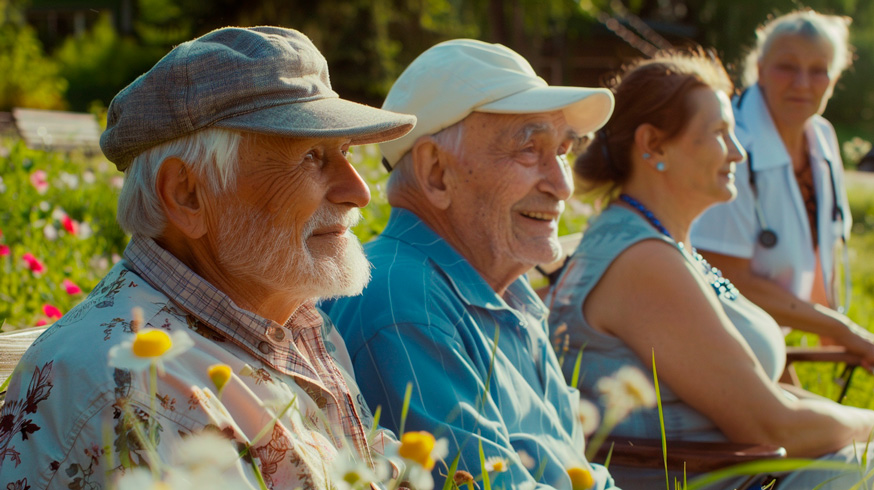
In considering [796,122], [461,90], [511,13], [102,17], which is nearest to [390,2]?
[511,13]

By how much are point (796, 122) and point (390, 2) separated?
18495mm

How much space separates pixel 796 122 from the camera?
4.37m

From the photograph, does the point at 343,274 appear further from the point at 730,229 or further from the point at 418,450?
the point at 730,229

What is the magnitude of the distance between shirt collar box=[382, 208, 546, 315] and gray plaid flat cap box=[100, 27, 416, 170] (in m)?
0.62

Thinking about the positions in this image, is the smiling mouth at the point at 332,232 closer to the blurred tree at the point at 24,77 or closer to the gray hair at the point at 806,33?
the gray hair at the point at 806,33

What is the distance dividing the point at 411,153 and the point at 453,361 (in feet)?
2.37

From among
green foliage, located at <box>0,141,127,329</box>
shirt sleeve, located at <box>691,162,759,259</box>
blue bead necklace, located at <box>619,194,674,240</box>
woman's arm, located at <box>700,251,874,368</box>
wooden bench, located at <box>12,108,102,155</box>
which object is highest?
blue bead necklace, located at <box>619,194,674,240</box>

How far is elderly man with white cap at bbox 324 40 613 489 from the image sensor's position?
2057 mm

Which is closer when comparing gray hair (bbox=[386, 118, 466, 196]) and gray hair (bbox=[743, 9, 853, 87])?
gray hair (bbox=[386, 118, 466, 196])

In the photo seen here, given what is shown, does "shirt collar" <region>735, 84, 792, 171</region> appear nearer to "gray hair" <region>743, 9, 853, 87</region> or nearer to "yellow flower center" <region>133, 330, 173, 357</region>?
"gray hair" <region>743, 9, 853, 87</region>

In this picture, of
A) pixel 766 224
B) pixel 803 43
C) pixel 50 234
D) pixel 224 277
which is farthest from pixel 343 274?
pixel 803 43

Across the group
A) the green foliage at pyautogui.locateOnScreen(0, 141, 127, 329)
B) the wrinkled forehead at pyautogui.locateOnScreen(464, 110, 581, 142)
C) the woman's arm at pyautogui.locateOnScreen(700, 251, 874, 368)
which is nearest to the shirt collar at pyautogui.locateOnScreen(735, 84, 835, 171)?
the woman's arm at pyautogui.locateOnScreen(700, 251, 874, 368)

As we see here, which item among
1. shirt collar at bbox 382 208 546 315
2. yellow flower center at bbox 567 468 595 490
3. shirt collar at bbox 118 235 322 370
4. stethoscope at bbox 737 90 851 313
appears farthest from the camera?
stethoscope at bbox 737 90 851 313

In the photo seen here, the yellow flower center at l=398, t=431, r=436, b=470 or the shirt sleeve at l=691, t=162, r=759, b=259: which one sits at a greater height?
the yellow flower center at l=398, t=431, r=436, b=470
